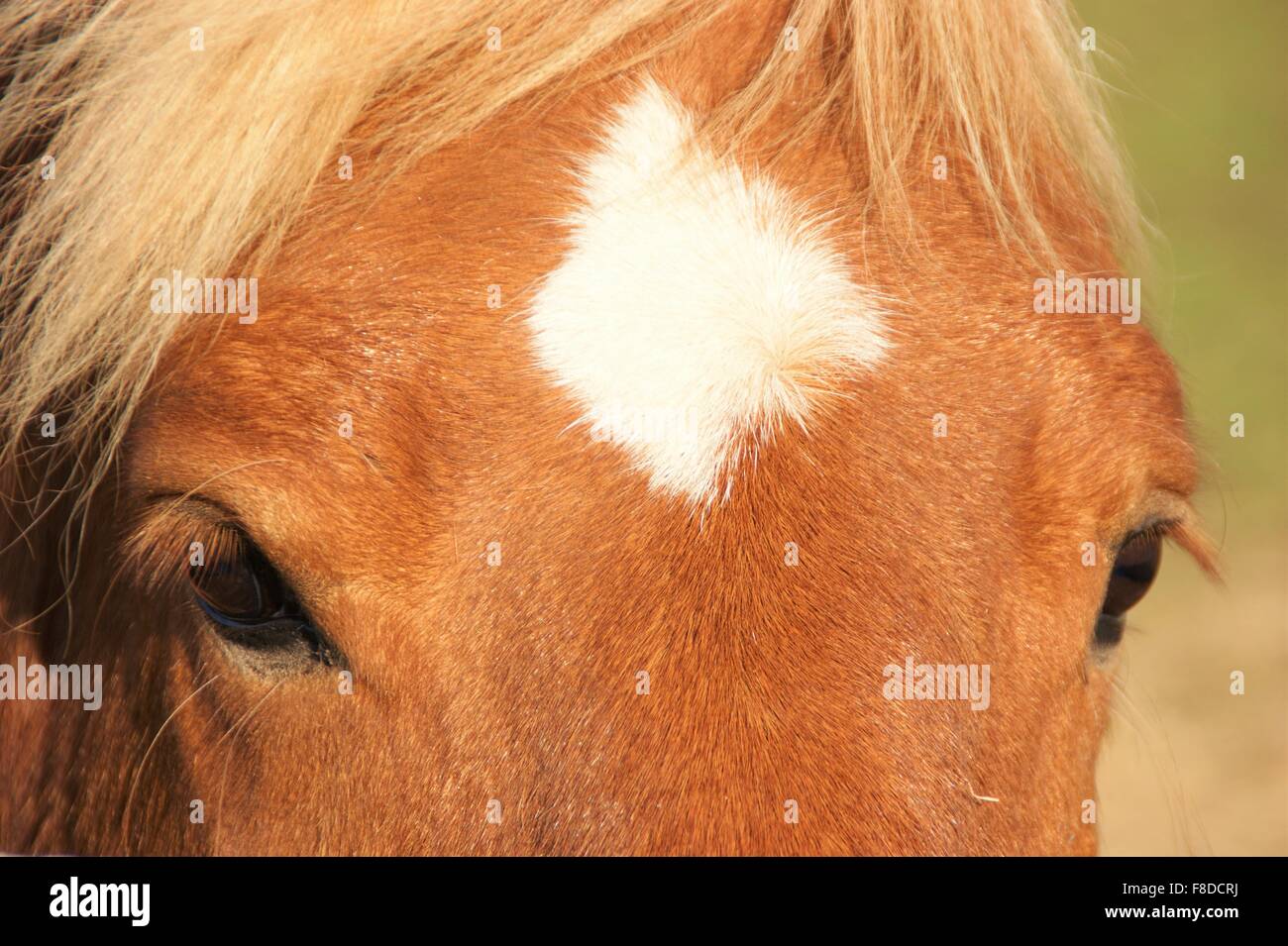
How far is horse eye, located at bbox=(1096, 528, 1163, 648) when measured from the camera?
1779mm

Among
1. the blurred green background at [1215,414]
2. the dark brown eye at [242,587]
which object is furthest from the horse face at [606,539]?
the blurred green background at [1215,414]

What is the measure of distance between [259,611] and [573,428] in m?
0.46

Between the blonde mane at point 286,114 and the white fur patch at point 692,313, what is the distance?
13 centimetres

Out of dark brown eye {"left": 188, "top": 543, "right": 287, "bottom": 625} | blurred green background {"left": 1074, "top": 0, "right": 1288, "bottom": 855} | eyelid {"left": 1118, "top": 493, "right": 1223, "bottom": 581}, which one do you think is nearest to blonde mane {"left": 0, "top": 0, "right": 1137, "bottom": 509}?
dark brown eye {"left": 188, "top": 543, "right": 287, "bottom": 625}

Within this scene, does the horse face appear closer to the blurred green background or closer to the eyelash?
the eyelash

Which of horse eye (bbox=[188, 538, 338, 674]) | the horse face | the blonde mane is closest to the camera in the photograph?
the horse face

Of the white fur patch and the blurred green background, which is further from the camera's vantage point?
the blurred green background

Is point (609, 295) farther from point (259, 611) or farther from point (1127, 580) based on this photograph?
point (1127, 580)

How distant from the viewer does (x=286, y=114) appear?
1.69 metres

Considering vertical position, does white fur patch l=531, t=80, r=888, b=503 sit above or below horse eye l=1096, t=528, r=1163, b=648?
above

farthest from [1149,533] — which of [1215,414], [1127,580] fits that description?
[1215,414]

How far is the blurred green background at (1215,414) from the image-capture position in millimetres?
4676
